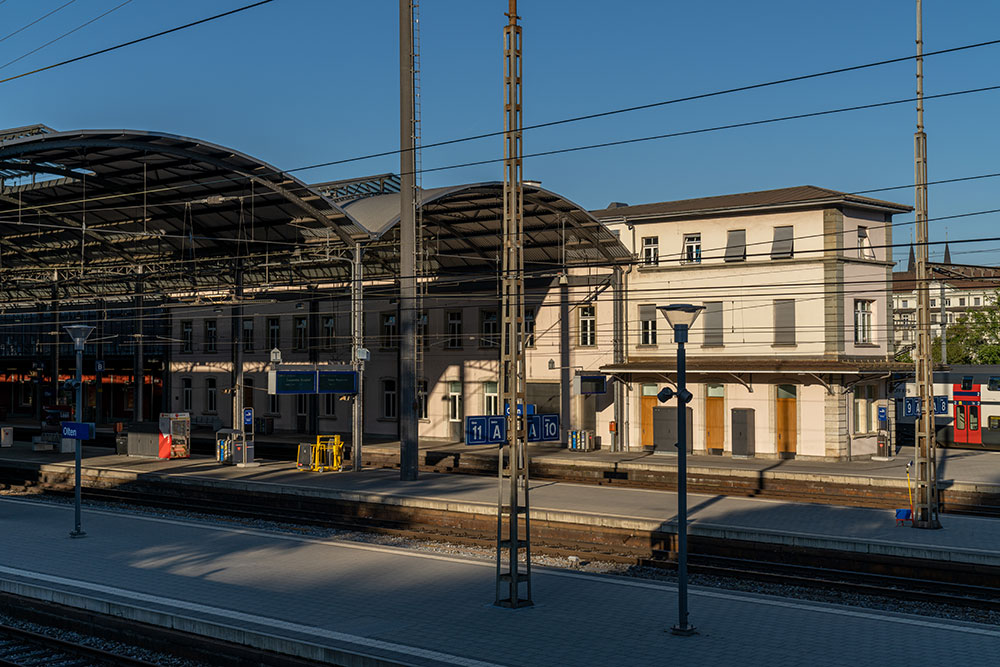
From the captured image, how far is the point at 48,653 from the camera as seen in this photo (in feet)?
42.6

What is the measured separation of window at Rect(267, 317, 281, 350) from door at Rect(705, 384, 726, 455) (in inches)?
923

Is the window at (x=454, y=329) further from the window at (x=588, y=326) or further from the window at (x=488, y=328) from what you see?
the window at (x=588, y=326)

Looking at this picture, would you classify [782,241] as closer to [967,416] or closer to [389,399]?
[967,416]

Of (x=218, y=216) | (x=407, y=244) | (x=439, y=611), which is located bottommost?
(x=439, y=611)

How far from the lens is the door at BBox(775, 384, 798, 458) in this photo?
113 ft

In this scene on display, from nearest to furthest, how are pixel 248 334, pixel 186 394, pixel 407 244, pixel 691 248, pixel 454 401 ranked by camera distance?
pixel 407 244, pixel 691 248, pixel 454 401, pixel 248 334, pixel 186 394

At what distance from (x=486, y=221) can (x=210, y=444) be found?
16561 mm

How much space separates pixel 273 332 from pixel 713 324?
2415 cm

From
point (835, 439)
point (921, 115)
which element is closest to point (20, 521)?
point (921, 115)

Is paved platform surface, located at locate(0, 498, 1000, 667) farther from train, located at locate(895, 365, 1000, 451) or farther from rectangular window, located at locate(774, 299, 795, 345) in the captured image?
train, located at locate(895, 365, 1000, 451)

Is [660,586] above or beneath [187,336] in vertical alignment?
beneath

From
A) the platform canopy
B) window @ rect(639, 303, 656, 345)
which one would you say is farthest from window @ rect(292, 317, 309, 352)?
window @ rect(639, 303, 656, 345)

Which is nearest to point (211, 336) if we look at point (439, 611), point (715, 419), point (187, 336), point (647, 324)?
point (187, 336)

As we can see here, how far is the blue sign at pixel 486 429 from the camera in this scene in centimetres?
1391
